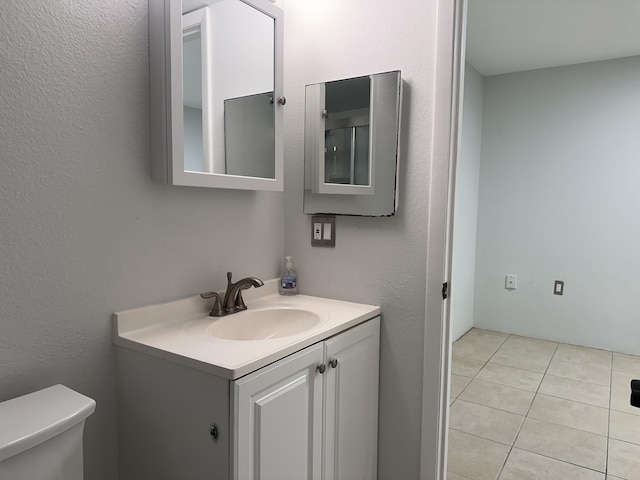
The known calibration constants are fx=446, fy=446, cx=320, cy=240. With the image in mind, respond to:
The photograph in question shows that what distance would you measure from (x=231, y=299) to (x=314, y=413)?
49 cm

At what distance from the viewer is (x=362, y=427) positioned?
1.63 meters

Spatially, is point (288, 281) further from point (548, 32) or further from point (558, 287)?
point (558, 287)

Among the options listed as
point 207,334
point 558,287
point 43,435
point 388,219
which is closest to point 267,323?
point 207,334

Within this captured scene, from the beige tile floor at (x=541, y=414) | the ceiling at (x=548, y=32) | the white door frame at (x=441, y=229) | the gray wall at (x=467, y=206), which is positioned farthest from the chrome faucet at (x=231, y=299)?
the gray wall at (x=467, y=206)

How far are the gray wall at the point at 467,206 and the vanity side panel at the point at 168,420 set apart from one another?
2685 mm

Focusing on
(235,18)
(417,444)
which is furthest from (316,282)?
(235,18)

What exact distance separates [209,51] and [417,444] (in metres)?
1.58

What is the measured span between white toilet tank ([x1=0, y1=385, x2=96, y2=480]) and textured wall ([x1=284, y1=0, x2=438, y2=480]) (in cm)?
103

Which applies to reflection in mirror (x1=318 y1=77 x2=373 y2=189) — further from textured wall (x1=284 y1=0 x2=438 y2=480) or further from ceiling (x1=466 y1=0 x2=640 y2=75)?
ceiling (x1=466 y1=0 x2=640 y2=75)

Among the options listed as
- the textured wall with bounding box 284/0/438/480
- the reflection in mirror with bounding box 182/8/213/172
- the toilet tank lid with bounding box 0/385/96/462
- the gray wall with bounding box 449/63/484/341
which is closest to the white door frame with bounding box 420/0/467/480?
the textured wall with bounding box 284/0/438/480

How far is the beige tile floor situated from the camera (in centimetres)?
202

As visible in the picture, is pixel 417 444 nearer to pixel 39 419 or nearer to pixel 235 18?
pixel 39 419

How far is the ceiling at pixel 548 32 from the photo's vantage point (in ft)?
8.43

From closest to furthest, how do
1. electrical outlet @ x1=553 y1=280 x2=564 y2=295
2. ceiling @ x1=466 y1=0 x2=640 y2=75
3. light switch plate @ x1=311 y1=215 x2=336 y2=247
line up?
light switch plate @ x1=311 y1=215 x2=336 y2=247
ceiling @ x1=466 y1=0 x2=640 y2=75
electrical outlet @ x1=553 y1=280 x2=564 y2=295
